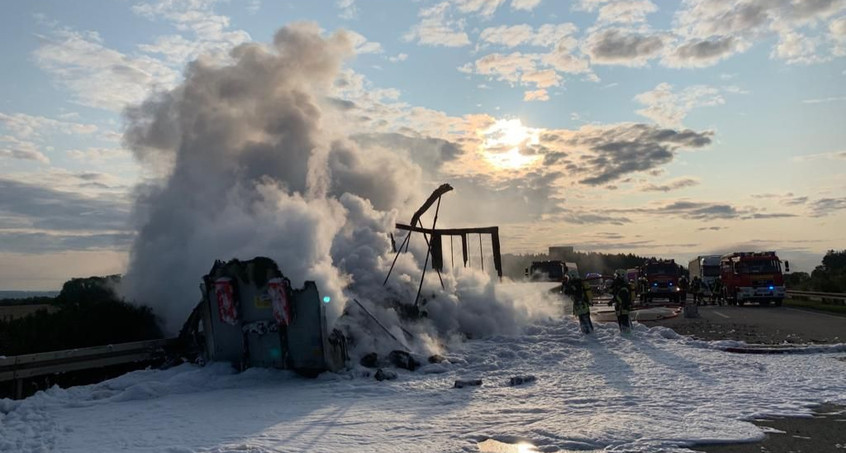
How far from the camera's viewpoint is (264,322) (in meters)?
13.2

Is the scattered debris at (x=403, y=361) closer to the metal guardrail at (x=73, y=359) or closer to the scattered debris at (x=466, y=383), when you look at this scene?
the scattered debris at (x=466, y=383)

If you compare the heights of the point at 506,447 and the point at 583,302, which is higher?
the point at 583,302

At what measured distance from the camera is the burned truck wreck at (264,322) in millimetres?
12945

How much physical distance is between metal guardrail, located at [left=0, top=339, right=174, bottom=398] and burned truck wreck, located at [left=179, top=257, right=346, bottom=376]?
1305 millimetres

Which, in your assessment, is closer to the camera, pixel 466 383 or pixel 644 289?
pixel 466 383

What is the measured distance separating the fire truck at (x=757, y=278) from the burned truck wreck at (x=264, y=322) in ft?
96.9

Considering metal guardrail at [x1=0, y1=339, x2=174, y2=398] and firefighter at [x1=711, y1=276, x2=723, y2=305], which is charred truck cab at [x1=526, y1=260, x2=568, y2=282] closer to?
firefighter at [x1=711, y1=276, x2=723, y2=305]

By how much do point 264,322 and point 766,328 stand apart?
16.2 metres

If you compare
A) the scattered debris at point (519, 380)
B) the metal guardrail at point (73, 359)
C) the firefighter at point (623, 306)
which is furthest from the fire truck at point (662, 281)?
the metal guardrail at point (73, 359)

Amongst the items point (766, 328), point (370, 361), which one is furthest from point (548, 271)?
point (370, 361)

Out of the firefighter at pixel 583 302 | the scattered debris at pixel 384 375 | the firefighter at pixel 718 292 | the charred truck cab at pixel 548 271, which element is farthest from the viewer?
the charred truck cab at pixel 548 271

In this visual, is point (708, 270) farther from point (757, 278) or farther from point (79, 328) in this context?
point (79, 328)

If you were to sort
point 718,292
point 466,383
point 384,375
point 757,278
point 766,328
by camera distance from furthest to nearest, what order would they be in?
point 718,292 → point 757,278 → point 766,328 → point 384,375 → point 466,383

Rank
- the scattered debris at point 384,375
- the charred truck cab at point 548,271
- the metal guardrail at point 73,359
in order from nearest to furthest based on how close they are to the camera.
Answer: the metal guardrail at point 73,359 → the scattered debris at point 384,375 → the charred truck cab at point 548,271
